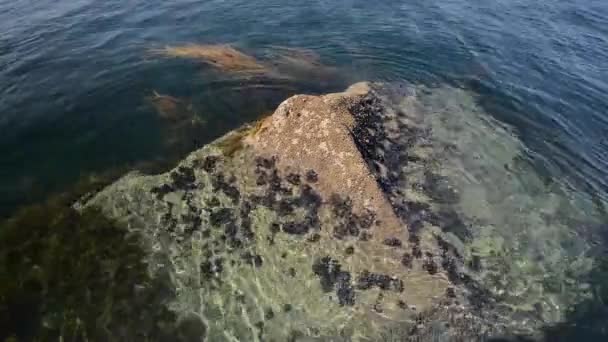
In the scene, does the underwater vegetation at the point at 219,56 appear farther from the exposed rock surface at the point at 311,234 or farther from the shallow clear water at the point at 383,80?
the exposed rock surface at the point at 311,234

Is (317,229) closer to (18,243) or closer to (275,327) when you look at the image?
(275,327)

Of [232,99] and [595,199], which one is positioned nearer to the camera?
[595,199]

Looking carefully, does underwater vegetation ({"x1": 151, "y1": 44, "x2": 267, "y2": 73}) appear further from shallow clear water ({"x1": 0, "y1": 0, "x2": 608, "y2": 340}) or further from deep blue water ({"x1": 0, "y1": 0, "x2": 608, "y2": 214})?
deep blue water ({"x1": 0, "y1": 0, "x2": 608, "y2": 214})

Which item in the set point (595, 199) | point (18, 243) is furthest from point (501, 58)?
point (18, 243)

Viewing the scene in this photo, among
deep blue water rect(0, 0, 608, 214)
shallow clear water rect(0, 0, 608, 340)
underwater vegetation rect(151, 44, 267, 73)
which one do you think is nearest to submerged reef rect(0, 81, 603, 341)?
shallow clear water rect(0, 0, 608, 340)

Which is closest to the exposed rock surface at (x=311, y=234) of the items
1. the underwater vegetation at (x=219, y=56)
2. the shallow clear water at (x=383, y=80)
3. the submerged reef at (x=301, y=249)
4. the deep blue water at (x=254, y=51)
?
the submerged reef at (x=301, y=249)
